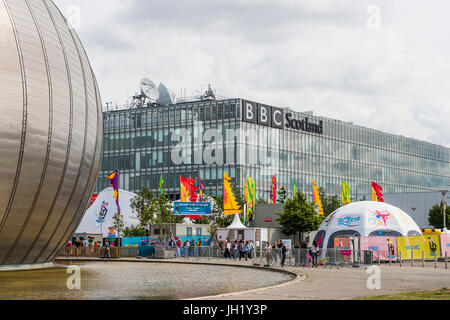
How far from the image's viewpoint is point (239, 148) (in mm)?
108938

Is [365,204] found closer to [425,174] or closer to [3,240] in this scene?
[3,240]

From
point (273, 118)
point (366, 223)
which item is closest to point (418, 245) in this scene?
point (366, 223)

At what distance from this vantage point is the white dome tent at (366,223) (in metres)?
42.7

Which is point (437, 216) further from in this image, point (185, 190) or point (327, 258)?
point (327, 258)

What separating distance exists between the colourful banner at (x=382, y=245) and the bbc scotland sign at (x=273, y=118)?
69.3 metres

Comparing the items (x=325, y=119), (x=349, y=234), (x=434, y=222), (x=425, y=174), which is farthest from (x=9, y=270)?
(x=425, y=174)

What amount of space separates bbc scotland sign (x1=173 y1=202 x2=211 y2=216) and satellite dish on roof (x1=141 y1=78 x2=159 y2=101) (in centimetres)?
6529

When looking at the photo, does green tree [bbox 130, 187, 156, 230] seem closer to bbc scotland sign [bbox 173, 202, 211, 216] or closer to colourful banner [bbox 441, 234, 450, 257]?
bbc scotland sign [bbox 173, 202, 211, 216]

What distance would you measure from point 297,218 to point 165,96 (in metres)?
60.6

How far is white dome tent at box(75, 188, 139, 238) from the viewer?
66.8 metres

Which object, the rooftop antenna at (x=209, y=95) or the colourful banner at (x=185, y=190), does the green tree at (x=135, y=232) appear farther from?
the rooftop antenna at (x=209, y=95)

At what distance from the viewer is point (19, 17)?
26062 mm

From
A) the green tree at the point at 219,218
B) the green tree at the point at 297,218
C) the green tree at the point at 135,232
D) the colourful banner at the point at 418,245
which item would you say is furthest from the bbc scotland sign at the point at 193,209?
the colourful banner at the point at 418,245

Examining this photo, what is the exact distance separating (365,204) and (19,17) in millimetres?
26238
